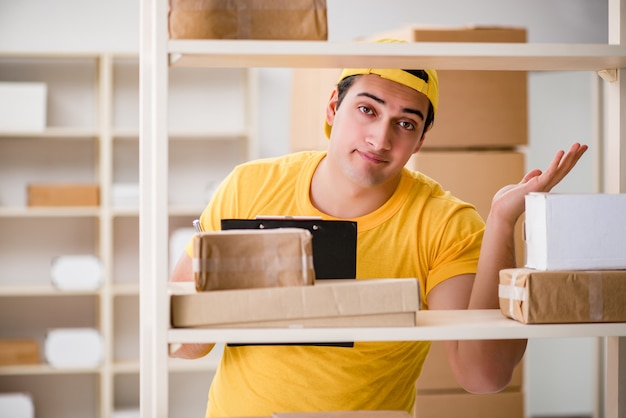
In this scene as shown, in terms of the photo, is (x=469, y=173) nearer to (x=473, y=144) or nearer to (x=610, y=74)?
(x=473, y=144)

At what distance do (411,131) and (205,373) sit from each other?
3.37m

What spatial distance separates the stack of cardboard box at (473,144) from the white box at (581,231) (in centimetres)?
168

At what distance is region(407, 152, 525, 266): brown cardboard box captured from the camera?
120 inches

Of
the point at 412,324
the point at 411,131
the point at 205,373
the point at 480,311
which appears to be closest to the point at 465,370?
the point at 480,311

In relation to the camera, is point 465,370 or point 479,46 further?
point 465,370

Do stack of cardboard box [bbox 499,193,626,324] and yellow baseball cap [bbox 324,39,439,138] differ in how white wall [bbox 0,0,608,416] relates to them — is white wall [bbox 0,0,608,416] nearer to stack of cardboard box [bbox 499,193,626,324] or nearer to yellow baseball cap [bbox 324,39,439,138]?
yellow baseball cap [bbox 324,39,439,138]

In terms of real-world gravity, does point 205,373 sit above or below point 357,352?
below

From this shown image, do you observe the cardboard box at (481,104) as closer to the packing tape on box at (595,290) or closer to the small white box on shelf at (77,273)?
Result: the packing tape on box at (595,290)

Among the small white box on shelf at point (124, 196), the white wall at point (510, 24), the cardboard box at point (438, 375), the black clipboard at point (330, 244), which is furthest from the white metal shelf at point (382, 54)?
the white wall at point (510, 24)

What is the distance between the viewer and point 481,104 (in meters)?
3.10

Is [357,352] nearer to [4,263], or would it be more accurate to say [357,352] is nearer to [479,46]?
[479,46]

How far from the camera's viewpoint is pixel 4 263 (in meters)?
4.69

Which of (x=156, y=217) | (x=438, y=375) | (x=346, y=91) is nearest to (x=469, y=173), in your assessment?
(x=438, y=375)

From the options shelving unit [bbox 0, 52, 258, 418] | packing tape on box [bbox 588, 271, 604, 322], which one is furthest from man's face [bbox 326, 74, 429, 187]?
shelving unit [bbox 0, 52, 258, 418]
